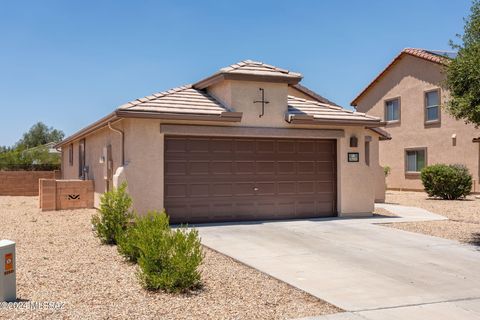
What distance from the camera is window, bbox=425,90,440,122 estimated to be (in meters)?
26.3

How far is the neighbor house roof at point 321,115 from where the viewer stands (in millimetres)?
14373

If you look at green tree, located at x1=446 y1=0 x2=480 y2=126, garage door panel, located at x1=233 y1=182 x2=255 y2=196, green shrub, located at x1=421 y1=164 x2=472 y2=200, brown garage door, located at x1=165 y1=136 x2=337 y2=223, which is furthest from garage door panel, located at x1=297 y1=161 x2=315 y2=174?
green shrub, located at x1=421 y1=164 x2=472 y2=200

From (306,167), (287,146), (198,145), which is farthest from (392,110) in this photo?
(198,145)

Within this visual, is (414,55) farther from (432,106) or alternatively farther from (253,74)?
(253,74)

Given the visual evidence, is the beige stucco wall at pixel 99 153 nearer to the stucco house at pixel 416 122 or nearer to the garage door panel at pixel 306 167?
the garage door panel at pixel 306 167

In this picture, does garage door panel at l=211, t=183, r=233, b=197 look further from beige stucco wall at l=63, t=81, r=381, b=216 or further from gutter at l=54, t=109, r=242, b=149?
gutter at l=54, t=109, r=242, b=149

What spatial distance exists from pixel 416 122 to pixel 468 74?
17.8 meters

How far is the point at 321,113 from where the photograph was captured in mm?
15180

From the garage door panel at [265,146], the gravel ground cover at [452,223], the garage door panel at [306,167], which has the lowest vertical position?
the gravel ground cover at [452,223]

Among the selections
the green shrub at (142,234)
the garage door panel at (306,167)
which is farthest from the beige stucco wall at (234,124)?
the green shrub at (142,234)

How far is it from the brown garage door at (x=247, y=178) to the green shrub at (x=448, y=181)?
8449mm

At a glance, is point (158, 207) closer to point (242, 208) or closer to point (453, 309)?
point (242, 208)

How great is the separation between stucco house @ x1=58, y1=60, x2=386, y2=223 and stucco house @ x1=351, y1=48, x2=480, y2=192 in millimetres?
11836

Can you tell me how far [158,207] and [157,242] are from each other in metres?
5.93
